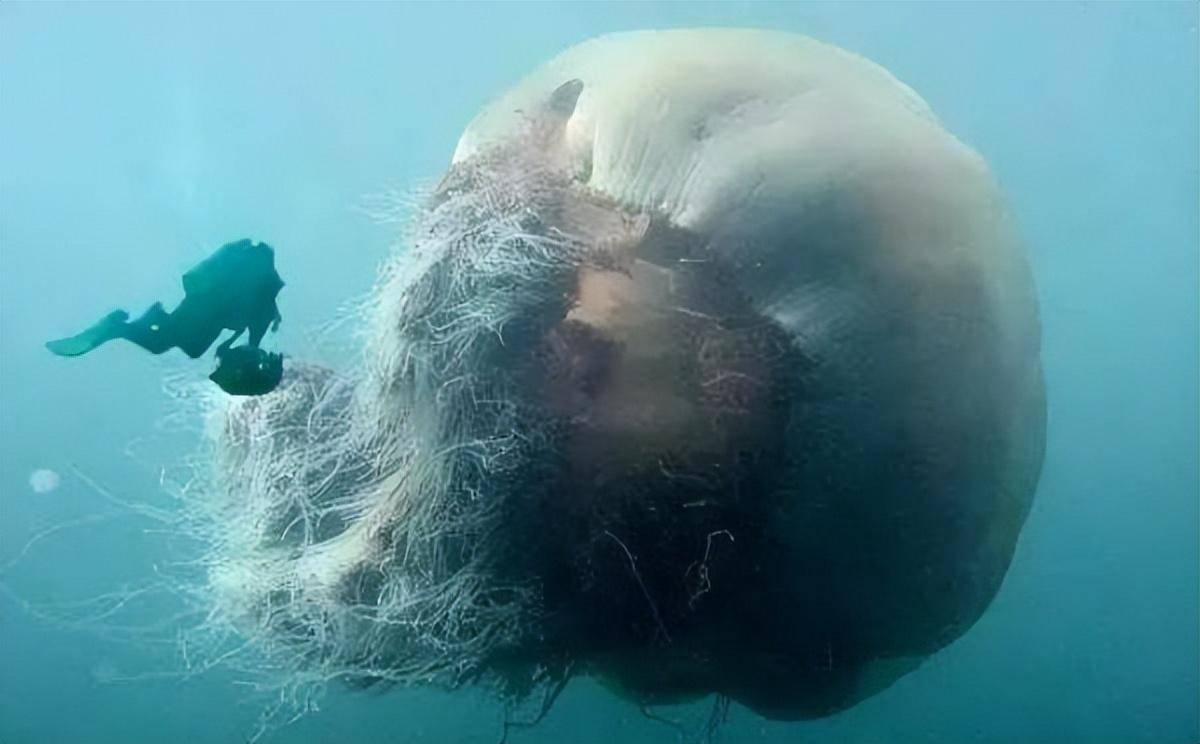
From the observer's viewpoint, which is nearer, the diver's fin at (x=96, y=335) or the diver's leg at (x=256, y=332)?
the diver's fin at (x=96, y=335)

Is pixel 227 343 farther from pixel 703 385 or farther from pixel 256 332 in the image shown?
pixel 703 385

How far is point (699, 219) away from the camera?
1876 millimetres

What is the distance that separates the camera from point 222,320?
2.18 metres

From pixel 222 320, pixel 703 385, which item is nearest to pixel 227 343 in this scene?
pixel 222 320

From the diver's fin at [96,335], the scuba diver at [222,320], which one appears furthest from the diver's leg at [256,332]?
the diver's fin at [96,335]

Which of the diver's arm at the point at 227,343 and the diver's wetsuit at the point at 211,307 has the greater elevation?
the diver's wetsuit at the point at 211,307

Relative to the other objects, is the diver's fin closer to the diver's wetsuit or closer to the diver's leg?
the diver's wetsuit

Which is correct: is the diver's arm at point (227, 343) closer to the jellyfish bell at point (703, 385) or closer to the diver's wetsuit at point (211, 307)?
the diver's wetsuit at point (211, 307)

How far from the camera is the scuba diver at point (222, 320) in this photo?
210cm

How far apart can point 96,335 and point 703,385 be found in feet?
3.77

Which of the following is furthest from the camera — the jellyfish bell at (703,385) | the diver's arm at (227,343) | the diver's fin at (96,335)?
the diver's arm at (227,343)

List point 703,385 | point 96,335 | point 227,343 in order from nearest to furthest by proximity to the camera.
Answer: point 703,385 → point 96,335 → point 227,343

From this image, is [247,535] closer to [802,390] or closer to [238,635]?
[238,635]

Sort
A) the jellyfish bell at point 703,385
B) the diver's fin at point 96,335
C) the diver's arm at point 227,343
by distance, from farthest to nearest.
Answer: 1. the diver's arm at point 227,343
2. the diver's fin at point 96,335
3. the jellyfish bell at point 703,385
